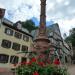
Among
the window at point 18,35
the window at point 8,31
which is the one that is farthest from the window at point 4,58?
the window at point 18,35

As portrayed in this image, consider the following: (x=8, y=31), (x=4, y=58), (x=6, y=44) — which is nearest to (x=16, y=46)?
(x=6, y=44)

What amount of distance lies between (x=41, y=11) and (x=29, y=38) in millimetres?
28291

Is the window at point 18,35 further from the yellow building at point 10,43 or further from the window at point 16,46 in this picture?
the window at point 16,46

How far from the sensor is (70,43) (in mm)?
66812

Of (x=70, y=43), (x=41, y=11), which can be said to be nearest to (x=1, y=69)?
(x=41, y=11)

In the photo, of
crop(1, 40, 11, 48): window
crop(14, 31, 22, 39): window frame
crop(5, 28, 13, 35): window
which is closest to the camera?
crop(1, 40, 11, 48): window

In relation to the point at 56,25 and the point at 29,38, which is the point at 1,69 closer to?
the point at 29,38

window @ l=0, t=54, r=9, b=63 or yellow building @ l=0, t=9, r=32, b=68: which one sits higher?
yellow building @ l=0, t=9, r=32, b=68

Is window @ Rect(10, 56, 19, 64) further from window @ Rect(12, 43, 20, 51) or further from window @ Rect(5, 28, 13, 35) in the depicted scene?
window @ Rect(5, 28, 13, 35)

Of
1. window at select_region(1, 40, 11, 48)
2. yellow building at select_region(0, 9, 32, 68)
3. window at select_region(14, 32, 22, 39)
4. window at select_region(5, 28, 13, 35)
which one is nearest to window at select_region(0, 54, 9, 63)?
yellow building at select_region(0, 9, 32, 68)

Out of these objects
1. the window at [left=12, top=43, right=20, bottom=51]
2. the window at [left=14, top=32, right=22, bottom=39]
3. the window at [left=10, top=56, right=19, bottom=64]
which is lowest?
the window at [left=10, top=56, right=19, bottom=64]

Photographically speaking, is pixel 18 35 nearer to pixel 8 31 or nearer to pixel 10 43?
pixel 8 31

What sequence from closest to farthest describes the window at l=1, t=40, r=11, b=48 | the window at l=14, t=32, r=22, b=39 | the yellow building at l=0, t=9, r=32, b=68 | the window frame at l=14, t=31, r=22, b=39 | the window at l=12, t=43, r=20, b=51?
the yellow building at l=0, t=9, r=32, b=68, the window at l=1, t=40, r=11, b=48, the window at l=12, t=43, r=20, b=51, the window frame at l=14, t=31, r=22, b=39, the window at l=14, t=32, r=22, b=39

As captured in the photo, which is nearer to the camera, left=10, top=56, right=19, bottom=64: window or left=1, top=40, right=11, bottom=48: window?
left=1, top=40, right=11, bottom=48: window
